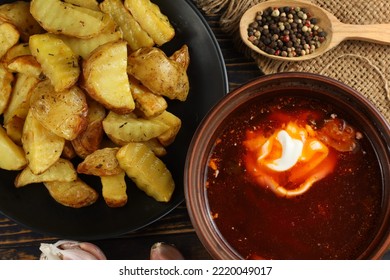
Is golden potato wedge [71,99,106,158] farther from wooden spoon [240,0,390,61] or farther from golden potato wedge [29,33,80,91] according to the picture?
wooden spoon [240,0,390,61]

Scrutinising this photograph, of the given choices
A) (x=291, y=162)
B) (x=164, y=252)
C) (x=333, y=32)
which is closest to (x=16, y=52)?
(x=164, y=252)

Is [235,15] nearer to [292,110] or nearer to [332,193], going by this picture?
[292,110]

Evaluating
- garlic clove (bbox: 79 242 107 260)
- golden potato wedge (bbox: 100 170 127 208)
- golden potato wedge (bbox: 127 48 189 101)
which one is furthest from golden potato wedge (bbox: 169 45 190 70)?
garlic clove (bbox: 79 242 107 260)

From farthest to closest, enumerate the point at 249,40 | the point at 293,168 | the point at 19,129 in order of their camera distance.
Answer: the point at 249,40 → the point at 19,129 → the point at 293,168

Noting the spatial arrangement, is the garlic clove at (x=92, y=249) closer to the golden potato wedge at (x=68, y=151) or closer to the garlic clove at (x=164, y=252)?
the garlic clove at (x=164, y=252)
